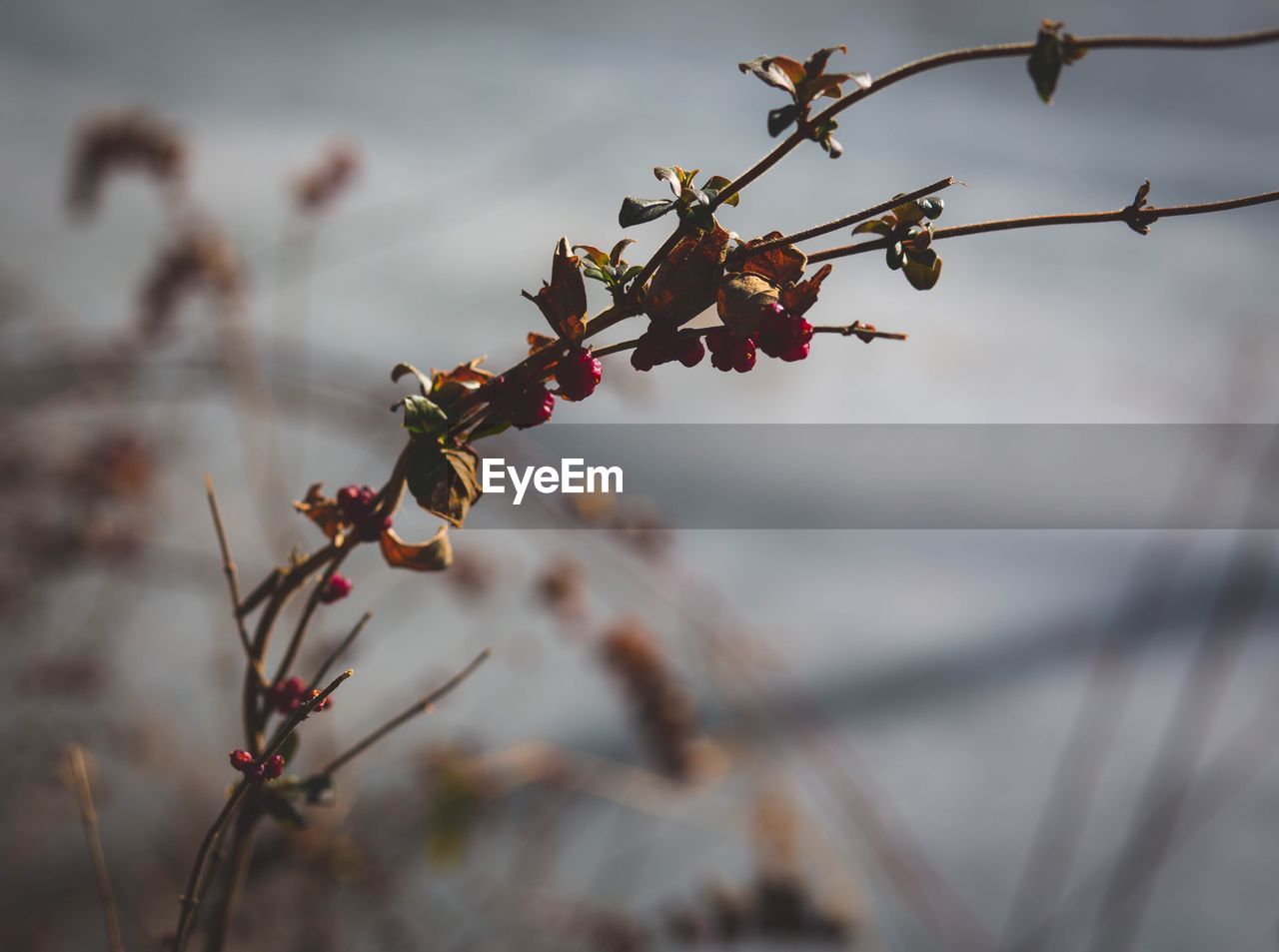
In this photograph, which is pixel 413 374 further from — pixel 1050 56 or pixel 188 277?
pixel 188 277

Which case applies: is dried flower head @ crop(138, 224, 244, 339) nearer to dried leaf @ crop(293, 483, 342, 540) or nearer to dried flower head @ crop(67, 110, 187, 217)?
dried flower head @ crop(67, 110, 187, 217)

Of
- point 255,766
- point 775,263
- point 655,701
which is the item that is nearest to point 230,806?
point 255,766

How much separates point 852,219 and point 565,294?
0.04 metres

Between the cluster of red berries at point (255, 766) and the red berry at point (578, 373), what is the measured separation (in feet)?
0.23

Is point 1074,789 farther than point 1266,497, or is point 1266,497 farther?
point 1074,789

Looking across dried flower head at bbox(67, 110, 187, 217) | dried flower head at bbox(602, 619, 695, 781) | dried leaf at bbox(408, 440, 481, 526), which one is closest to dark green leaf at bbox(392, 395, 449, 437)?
dried leaf at bbox(408, 440, 481, 526)

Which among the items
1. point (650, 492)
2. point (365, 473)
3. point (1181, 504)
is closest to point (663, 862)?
point (650, 492)

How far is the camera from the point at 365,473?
0.83 metres

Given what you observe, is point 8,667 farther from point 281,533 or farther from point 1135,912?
point 1135,912

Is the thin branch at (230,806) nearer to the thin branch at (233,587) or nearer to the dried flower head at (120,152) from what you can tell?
the thin branch at (233,587)

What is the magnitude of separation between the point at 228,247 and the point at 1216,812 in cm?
74

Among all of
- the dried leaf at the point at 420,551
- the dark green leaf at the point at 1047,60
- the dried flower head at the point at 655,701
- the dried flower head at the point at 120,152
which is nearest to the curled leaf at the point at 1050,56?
the dark green leaf at the point at 1047,60

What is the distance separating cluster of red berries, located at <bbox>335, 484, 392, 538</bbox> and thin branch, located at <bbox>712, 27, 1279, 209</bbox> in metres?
0.07

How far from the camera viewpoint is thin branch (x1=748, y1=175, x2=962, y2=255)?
0.46ft
